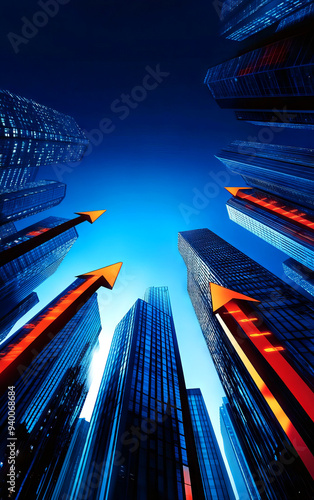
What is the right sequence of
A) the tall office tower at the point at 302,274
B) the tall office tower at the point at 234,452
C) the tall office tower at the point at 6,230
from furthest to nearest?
the tall office tower at the point at 234,452
the tall office tower at the point at 6,230
the tall office tower at the point at 302,274

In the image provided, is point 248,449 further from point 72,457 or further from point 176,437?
point 72,457

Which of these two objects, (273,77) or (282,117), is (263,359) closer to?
(273,77)

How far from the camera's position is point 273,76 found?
4544 cm

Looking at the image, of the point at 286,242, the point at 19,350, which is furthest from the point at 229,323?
the point at 286,242

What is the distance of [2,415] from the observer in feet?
210

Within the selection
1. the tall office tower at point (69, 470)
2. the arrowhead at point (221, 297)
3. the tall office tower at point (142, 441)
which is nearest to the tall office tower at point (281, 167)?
the arrowhead at point (221, 297)

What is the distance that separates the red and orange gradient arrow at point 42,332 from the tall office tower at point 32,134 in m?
95.7

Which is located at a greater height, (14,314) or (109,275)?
(14,314)

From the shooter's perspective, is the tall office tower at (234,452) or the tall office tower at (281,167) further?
the tall office tower at (234,452)

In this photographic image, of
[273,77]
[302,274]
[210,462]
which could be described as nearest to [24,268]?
[210,462]

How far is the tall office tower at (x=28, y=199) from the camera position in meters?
103

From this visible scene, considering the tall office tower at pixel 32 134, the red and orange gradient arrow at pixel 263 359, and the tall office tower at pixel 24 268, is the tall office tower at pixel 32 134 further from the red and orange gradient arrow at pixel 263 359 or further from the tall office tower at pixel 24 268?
the red and orange gradient arrow at pixel 263 359

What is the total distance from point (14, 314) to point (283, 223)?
5573 inches

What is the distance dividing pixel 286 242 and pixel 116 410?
7064 centimetres
